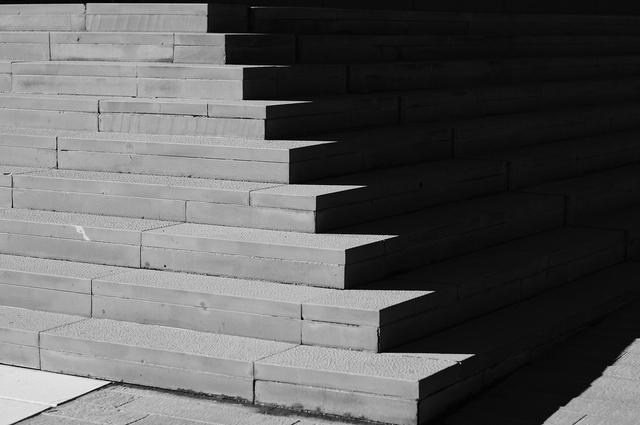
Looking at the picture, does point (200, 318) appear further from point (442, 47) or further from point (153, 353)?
point (442, 47)

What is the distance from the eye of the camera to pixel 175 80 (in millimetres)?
8477

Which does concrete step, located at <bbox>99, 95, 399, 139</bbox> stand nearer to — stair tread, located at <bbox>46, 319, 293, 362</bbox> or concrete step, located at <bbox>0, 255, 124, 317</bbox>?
concrete step, located at <bbox>0, 255, 124, 317</bbox>

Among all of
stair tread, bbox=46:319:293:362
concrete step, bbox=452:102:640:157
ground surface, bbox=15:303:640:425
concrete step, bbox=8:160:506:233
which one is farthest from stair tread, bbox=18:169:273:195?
concrete step, bbox=452:102:640:157

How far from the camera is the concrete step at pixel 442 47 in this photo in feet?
31.4

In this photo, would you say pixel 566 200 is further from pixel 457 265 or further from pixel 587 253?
pixel 457 265

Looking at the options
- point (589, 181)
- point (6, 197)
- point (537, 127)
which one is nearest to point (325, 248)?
point (6, 197)

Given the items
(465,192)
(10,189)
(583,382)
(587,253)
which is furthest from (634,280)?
(10,189)

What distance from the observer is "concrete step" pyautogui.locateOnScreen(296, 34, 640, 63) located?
31.4 ft

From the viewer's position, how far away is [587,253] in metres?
8.49

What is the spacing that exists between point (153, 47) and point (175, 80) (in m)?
0.61

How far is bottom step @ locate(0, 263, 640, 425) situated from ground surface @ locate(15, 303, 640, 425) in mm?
90

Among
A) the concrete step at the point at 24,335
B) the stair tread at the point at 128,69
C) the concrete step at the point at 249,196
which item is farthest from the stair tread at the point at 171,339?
the stair tread at the point at 128,69

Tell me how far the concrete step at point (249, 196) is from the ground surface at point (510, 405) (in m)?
1.34

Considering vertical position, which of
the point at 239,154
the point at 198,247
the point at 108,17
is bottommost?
the point at 198,247
